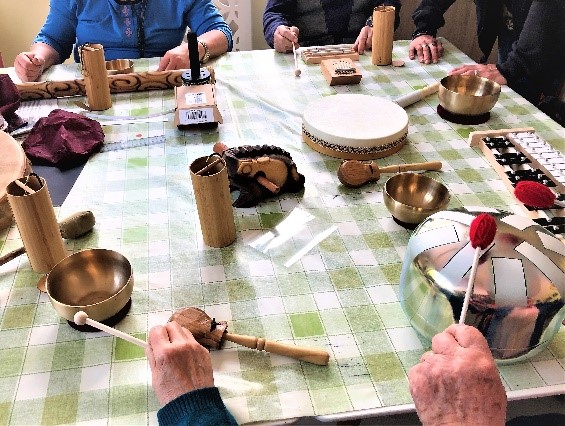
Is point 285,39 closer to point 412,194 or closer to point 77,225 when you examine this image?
point 412,194

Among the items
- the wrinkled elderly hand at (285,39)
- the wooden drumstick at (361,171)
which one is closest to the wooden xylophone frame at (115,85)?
the wrinkled elderly hand at (285,39)

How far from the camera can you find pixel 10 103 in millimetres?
1596

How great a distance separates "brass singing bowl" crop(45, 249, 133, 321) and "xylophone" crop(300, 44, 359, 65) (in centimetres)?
133

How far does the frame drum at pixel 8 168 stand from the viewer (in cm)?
115

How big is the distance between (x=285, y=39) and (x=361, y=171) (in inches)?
41.0

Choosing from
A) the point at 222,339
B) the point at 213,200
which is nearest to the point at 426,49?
the point at 213,200

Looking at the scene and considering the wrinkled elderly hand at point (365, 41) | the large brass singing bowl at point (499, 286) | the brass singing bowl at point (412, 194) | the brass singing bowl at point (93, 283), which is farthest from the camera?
the wrinkled elderly hand at point (365, 41)

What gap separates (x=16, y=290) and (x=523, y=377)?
0.93 metres

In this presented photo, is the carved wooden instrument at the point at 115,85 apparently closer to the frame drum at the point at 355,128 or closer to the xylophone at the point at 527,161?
the frame drum at the point at 355,128

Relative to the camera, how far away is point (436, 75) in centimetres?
192

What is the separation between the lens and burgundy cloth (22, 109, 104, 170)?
4.64 feet

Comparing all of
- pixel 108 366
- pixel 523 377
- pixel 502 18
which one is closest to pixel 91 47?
pixel 108 366

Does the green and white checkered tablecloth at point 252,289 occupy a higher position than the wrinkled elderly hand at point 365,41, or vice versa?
the wrinkled elderly hand at point 365,41

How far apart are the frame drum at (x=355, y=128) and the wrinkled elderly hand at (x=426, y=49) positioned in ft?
1.93
